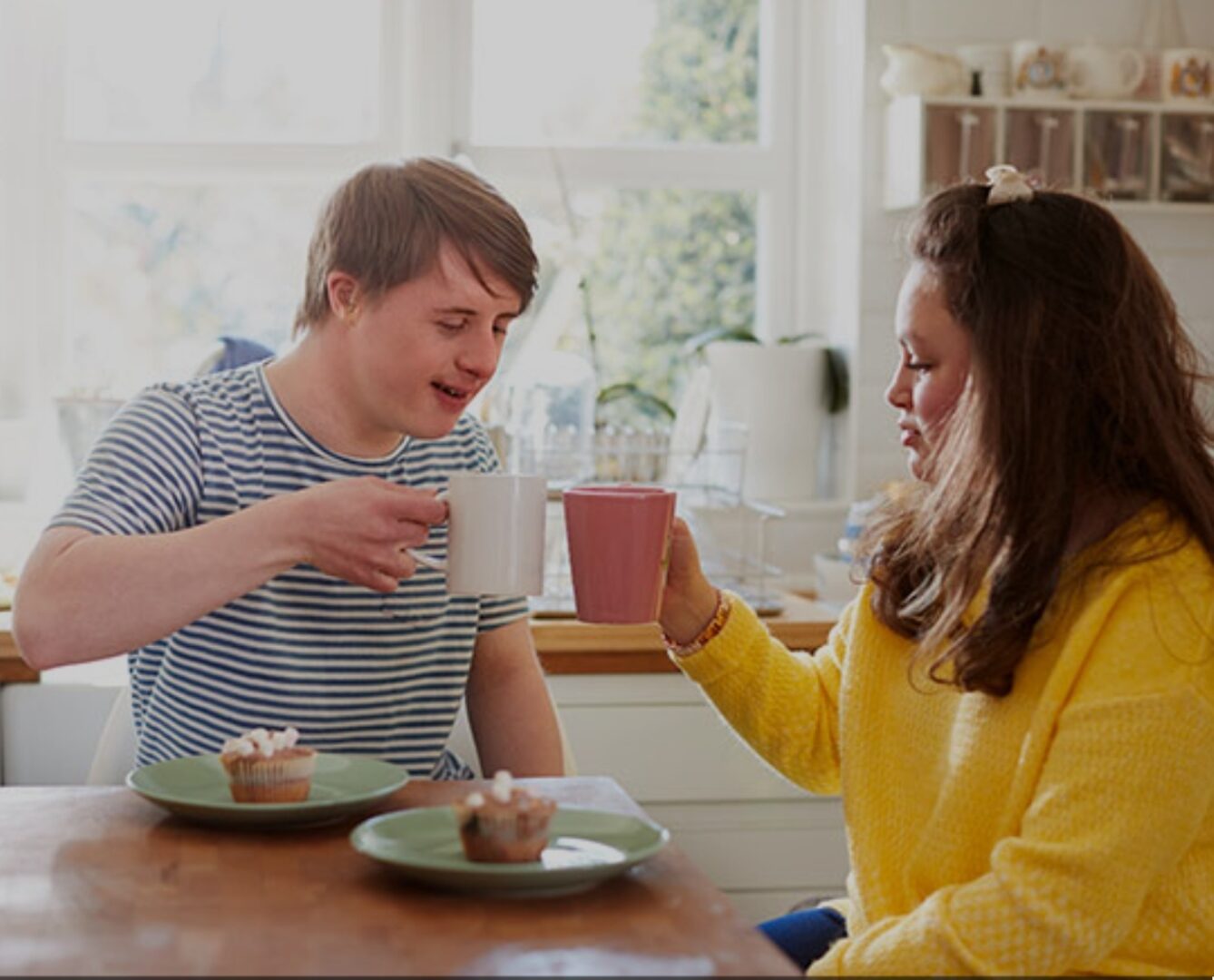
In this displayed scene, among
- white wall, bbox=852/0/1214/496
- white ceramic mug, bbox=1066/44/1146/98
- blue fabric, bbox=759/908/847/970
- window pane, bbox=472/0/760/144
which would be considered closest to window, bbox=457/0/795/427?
window pane, bbox=472/0/760/144

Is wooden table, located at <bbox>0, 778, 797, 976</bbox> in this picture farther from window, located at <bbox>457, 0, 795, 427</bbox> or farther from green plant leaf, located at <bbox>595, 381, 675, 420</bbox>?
window, located at <bbox>457, 0, 795, 427</bbox>

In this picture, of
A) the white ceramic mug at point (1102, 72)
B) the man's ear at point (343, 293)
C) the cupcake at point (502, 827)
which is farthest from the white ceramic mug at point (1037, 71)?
the cupcake at point (502, 827)

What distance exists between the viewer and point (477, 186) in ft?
5.69

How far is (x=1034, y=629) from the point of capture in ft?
4.64

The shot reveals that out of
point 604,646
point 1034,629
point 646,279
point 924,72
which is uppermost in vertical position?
point 924,72

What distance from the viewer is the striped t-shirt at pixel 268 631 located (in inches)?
67.2

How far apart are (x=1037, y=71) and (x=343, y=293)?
5.67 feet

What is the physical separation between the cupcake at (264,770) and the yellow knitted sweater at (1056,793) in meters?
0.40

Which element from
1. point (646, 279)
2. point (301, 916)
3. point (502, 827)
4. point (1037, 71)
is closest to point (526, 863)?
point (502, 827)

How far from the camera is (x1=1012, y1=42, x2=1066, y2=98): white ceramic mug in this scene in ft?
10.1

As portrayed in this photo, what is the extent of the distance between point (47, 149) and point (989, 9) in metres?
1.67

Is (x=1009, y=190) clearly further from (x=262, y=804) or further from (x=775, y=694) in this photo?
(x=262, y=804)

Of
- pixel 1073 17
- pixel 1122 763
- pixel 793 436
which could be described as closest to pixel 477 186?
pixel 1122 763

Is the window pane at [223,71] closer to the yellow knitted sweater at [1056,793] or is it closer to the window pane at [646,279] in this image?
the window pane at [646,279]
